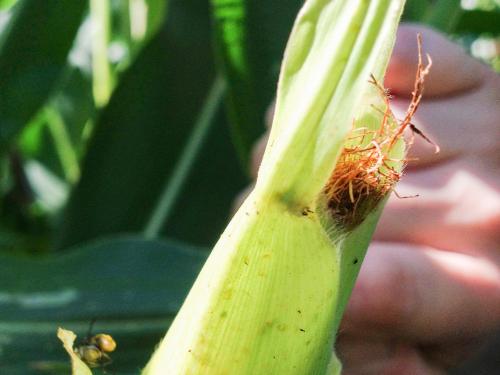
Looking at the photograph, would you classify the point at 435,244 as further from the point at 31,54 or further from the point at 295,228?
the point at 31,54

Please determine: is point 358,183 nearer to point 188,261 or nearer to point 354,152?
point 354,152

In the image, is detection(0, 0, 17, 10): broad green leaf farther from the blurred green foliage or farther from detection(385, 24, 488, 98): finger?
detection(385, 24, 488, 98): finger

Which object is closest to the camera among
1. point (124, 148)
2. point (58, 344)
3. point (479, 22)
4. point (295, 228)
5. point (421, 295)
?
point (295, 228)

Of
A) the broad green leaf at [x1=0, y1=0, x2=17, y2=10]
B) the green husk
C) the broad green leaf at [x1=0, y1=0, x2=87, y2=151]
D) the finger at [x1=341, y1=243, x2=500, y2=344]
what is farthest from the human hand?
the broad green leaf at [x1=0, y1=0, x2=17, y2=10]

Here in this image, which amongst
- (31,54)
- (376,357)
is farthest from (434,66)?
(31,54)

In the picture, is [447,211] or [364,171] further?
[447,211]

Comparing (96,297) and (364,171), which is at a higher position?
(364,171)
